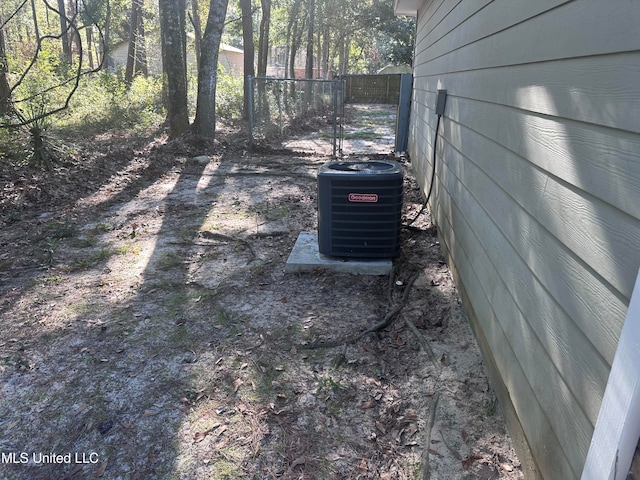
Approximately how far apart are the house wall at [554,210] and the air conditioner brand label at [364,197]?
916 millimetres

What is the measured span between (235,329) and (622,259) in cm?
252

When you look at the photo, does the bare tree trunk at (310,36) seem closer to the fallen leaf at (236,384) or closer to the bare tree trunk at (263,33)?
the bare tree trunk at (263,33)

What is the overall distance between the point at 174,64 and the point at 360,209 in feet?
27.3

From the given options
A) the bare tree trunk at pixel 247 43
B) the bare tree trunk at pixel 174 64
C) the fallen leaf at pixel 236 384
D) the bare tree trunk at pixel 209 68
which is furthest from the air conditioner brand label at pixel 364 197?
the bare tree trunk at pixel 247 43

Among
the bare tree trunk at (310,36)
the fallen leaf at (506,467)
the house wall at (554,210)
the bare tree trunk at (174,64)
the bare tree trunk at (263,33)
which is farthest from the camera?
the bare tree trunk at (310,36)

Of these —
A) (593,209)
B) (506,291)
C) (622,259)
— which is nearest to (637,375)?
(622,259)

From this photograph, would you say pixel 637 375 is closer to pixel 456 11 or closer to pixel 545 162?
pixel 545 162

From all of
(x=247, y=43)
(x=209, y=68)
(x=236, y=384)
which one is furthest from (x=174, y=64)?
(x=236, y=384)

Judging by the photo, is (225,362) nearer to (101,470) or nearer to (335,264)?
(101,470)

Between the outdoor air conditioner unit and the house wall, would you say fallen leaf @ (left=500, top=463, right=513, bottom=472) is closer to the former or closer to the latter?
the house wall

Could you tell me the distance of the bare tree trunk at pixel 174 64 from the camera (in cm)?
1002

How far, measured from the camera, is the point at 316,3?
24.5 metres

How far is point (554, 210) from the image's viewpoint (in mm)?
1784

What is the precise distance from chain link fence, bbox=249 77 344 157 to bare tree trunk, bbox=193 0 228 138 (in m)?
1.04
